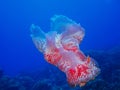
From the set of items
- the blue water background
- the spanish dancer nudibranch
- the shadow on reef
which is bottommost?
the spanish dancer nudibranch

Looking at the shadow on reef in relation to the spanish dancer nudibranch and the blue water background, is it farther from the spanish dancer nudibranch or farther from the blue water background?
the blue water background

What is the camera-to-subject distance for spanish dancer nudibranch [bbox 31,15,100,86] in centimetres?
323

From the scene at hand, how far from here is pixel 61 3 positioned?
131375 mm

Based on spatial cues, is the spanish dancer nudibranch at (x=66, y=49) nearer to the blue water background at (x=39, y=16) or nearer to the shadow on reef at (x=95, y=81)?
the shadow on reef at (x=95, y=81)

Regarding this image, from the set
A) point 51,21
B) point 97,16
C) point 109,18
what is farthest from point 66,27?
point 97,16

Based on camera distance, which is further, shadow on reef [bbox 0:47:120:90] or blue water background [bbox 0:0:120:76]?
blue water background [bbox 0:0:120:76]

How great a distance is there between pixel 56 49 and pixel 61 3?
12983cm

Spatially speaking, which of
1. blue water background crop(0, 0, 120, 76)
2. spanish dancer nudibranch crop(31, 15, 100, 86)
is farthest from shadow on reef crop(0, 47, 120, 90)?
blue water background crop(0, 0, 120, 76)

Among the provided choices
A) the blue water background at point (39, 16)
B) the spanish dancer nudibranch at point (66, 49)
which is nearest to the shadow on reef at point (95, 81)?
the spanish dancer nudibranch at point (66, 49)

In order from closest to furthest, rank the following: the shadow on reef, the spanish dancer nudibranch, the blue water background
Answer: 1. the spanish dancer nudibranch
2. the shadow on reef
3. the blue water background

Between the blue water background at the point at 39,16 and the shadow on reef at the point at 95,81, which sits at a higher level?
the blue water background at the point at 39,16

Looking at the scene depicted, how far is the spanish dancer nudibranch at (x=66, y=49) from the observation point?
10.6ft

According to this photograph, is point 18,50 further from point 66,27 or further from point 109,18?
point 66,27

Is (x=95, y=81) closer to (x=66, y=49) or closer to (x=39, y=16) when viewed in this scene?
(x=66, y=49)
